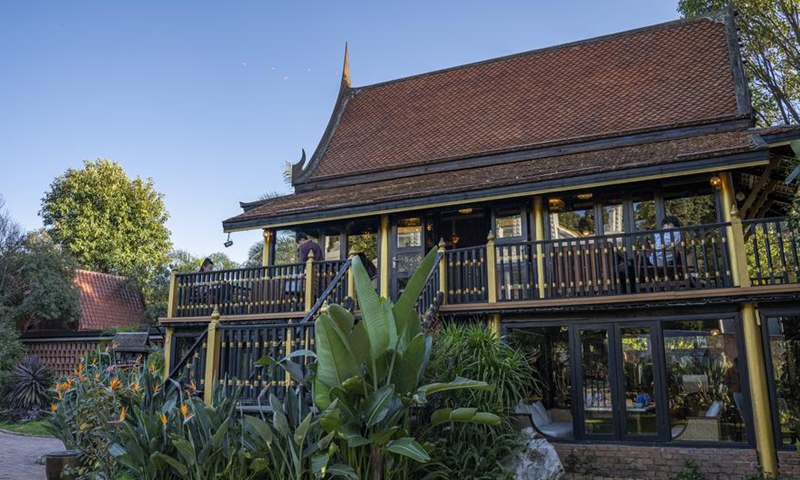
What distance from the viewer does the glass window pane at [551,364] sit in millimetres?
10312

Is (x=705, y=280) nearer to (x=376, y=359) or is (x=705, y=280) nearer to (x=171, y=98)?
(x=376, y=359)

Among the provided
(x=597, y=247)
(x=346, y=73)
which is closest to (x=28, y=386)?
(x=346, y=73)

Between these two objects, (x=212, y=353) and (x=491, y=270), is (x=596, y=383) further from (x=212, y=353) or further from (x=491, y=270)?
(x=212, y=353)

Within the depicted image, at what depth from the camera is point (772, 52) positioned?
60.5ft

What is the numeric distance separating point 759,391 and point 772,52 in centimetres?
1405

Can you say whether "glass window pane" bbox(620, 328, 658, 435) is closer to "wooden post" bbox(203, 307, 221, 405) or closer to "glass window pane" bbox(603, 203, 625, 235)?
"glass window pane" bbox(603, 203, 625, 235)

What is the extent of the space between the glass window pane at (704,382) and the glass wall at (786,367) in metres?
0.49

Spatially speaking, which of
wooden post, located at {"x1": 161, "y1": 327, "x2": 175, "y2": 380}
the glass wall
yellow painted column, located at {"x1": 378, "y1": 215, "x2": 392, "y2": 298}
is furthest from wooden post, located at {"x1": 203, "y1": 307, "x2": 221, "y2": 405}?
the glass wall

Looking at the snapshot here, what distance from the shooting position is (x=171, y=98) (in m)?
16.7

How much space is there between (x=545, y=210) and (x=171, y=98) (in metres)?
11.0

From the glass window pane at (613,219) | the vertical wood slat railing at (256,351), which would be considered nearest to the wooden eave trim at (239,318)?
the vertical wood slat railing at (256,351)

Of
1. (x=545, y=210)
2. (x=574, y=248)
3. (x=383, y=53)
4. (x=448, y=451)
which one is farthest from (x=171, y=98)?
(x=448, y=451)

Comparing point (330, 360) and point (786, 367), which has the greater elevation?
point (330, 360)

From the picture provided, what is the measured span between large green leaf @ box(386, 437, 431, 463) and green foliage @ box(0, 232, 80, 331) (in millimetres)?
18379
